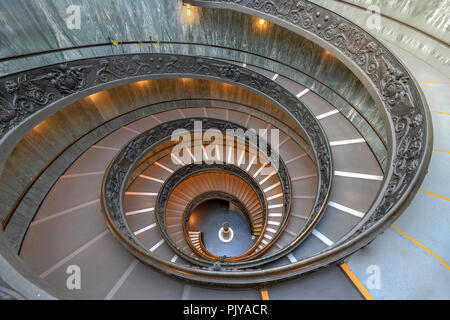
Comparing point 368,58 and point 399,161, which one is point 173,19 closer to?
point 368,58

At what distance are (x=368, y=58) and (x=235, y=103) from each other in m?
6.43

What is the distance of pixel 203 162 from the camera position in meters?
11.6

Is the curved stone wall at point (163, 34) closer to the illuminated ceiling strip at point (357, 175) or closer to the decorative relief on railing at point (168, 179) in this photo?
the illuminated ceiling strip at point (357, 175)

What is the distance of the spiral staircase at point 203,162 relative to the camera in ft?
10.9

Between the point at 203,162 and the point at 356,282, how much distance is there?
9508 mm

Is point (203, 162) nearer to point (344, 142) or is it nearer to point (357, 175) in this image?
point (344, 142)

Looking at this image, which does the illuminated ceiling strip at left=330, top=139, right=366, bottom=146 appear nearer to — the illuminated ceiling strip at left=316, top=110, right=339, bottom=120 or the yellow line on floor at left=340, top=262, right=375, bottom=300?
the illuminated ceiling strip at left=316, top=110, right=339, bottom=120

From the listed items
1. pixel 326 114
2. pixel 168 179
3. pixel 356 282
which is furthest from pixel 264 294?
pixel 168 179

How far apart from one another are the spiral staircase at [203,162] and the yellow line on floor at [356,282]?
15 millimetres

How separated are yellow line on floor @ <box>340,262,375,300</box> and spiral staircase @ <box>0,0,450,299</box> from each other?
0.05ft

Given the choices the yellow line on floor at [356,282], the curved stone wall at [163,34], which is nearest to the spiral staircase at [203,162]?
the yellow line on floor at [356,282]

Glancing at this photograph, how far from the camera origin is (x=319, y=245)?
15.6 feet

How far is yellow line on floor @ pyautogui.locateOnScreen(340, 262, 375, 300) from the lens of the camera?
2602 millimetres

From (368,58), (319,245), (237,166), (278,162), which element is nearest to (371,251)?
(319,245)
